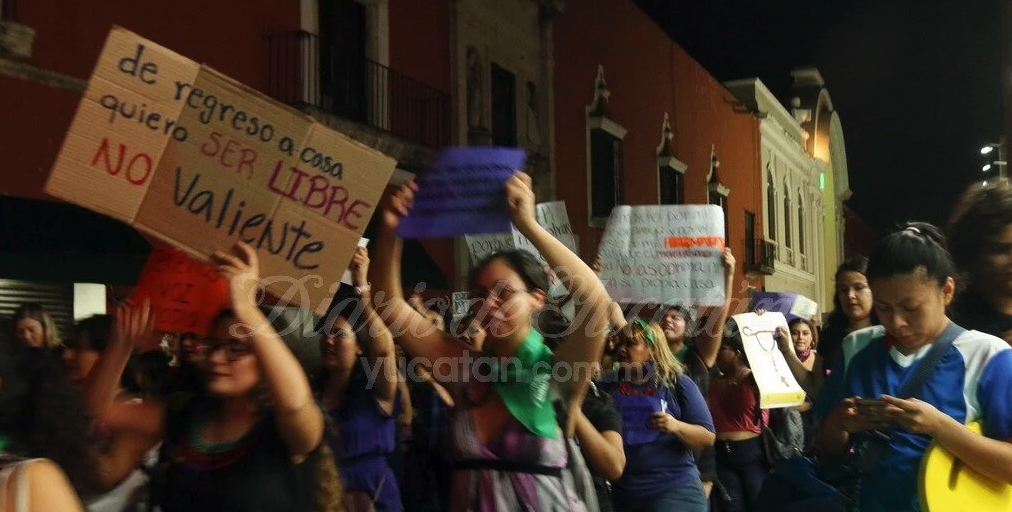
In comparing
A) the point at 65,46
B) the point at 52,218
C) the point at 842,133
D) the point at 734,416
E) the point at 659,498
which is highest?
the point at 842,133

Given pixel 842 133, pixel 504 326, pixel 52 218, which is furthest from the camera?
pixel 842 133

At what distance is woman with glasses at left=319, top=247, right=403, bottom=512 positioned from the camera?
473 cm

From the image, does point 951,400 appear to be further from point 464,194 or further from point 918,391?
point 464,194

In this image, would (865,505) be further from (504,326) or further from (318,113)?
(318,113)

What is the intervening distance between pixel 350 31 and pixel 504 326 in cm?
1110

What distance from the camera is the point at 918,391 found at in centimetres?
297

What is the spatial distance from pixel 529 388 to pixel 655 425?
266 cm

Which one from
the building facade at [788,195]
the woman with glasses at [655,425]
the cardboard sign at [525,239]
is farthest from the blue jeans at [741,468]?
the building facade at [788,195]

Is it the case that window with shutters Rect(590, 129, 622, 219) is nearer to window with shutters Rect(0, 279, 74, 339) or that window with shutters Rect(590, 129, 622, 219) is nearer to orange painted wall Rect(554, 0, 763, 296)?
orange painted wall Rect(554, 0, 763, 296)

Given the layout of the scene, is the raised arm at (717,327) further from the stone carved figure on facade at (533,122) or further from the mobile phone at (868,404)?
the stone carved figure on facade at (533,122)

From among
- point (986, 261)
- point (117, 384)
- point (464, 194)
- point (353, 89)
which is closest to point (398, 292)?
point (464, 194)

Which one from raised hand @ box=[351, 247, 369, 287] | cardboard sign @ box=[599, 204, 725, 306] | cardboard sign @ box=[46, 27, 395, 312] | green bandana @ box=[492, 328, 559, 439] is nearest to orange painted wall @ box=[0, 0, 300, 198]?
cardboard sign @ box=[599, 204, 725, 306]

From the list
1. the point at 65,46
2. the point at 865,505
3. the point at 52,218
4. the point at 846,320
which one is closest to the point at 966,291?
the point at 865,505

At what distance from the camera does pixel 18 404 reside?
8.14ft
